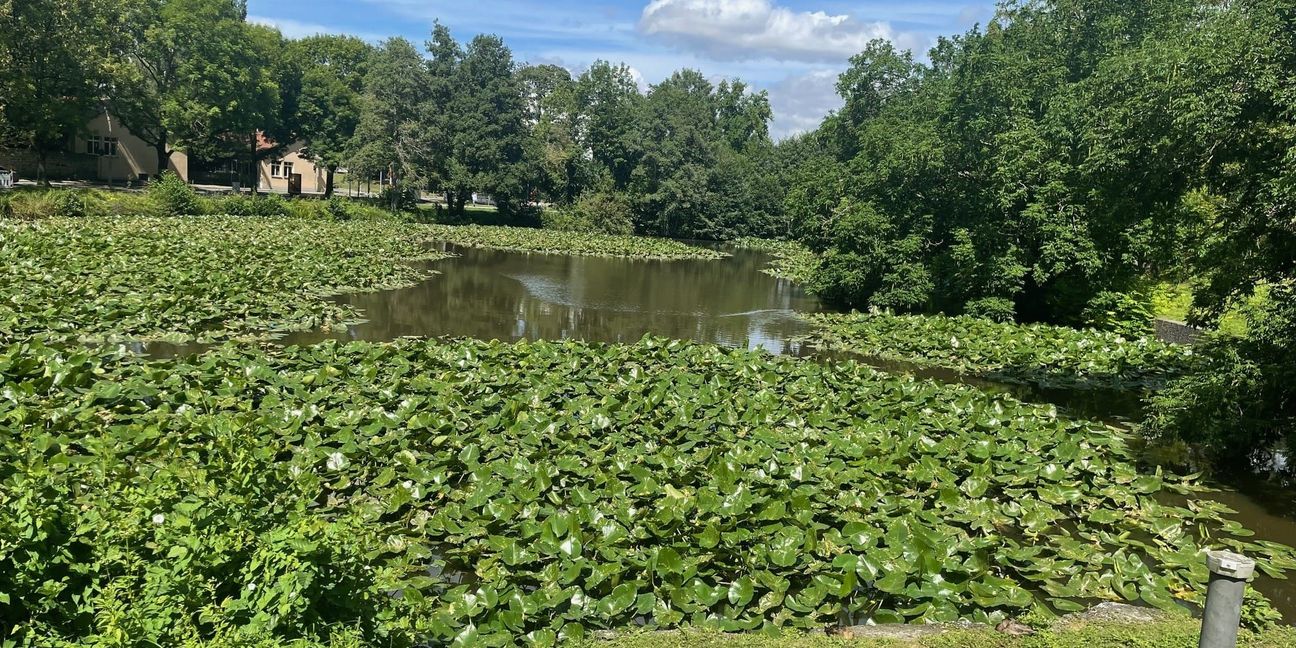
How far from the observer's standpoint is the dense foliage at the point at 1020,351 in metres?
14.7

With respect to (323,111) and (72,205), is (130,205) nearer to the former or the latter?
(72,205)

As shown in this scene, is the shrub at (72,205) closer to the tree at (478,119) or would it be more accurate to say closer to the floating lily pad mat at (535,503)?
the tree at (478,119)

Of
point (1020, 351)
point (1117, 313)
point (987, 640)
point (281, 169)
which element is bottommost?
point (987, 640)

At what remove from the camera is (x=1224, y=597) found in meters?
3.60

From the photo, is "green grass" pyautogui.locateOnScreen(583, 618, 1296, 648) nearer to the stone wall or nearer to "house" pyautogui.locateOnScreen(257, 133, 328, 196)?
the stone wall

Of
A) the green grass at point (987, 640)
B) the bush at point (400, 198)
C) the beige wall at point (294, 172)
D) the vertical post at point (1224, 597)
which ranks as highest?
the beige wall at point (294, 172)

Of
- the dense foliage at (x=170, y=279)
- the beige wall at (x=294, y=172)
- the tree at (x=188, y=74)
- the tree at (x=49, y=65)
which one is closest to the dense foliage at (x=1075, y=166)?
the dense foliage at (x=170, y=279)

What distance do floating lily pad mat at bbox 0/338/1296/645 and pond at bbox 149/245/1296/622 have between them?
1.96 meters

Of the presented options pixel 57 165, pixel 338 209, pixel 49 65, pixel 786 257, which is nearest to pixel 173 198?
pixel 49 65

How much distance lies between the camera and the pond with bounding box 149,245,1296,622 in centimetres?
1284

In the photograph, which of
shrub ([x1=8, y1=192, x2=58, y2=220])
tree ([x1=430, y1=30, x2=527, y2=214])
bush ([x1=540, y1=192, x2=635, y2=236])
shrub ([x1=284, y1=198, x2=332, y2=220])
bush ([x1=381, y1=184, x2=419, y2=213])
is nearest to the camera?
shrub ([x1=8, y1=192, x2=58, y2=220])

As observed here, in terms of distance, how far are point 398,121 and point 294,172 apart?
18.0 meters

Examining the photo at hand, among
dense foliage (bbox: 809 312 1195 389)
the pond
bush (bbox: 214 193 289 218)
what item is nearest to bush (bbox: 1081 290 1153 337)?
dense foliage (bbox: 809 312 1195 389)

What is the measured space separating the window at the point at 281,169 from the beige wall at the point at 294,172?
0.24m
